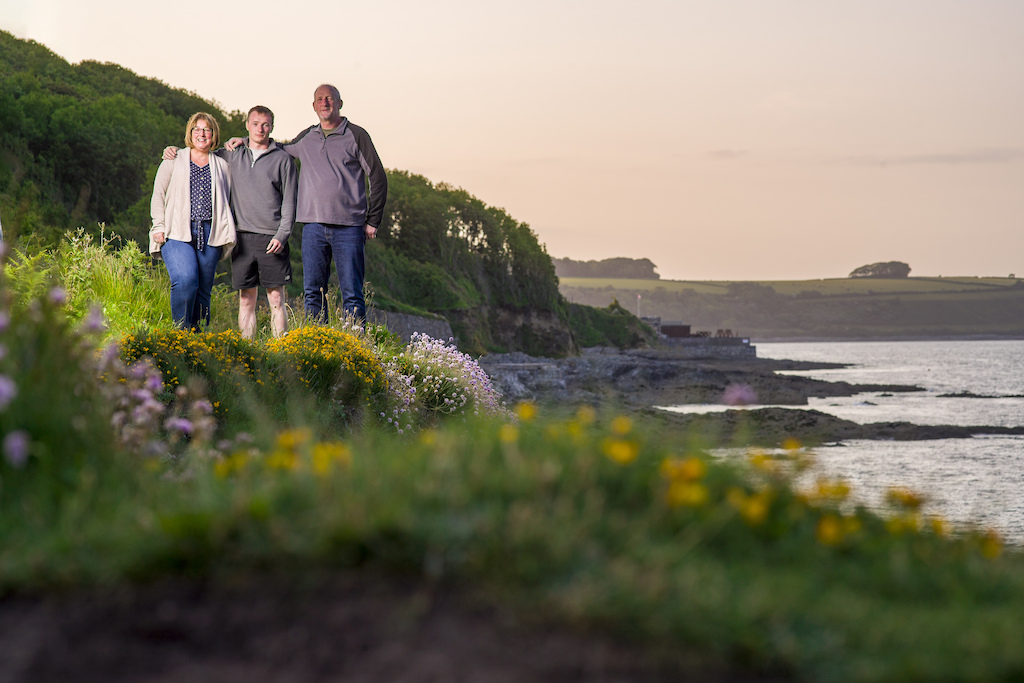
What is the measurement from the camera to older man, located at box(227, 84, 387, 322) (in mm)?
9648

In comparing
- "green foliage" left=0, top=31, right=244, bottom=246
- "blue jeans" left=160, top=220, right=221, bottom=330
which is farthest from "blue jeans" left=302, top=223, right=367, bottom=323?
"green foliage" left=0, top=31, right=244, bottom=246

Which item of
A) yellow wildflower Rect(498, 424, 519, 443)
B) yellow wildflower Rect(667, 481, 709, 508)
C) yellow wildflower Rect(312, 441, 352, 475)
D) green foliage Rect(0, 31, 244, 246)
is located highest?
green foliage Rect(0, 31, 244, 246)

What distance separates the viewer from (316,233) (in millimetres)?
9883

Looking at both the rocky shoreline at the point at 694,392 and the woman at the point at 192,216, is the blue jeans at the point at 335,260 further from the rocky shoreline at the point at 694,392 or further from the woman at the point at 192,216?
the rocky shoreline at the point at 694,392

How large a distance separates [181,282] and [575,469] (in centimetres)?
706

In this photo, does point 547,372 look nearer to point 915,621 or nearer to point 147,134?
point 147,134

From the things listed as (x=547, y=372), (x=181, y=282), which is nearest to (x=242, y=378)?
(x=181, y=282)

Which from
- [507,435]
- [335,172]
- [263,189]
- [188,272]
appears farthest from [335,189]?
[507,435]

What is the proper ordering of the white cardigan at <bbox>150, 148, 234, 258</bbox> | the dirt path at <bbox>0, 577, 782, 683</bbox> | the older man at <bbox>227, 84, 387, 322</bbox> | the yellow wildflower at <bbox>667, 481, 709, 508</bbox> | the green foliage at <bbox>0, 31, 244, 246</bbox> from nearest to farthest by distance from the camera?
the dirt path at <bbox>0, 577, 782, 683</bbox>
the yellow wildflower at <bbox>667, 481, 709, 508</bbox>
the white cardigan at <bbox>150, 148, 234, 258</bbox>
the older man at <bbox>227, 84, 387, 322</bbox>
the green foliage at <bbox>0, 31, 244, 246</bbox>

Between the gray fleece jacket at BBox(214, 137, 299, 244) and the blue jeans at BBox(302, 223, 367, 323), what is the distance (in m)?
0.36

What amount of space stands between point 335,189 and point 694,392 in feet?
140

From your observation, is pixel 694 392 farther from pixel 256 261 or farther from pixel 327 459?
pixel 327 459

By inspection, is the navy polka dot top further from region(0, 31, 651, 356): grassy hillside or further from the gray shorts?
region(0, 31, 651, 356): grassy hillside

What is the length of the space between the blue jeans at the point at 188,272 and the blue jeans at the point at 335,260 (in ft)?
3.69
